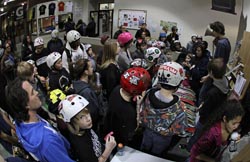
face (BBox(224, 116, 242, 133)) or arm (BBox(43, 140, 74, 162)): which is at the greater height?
face (BBox(224, 116, 242, 133))

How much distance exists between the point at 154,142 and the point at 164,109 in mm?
338

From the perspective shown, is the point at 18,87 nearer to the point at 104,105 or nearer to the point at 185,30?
the point at 104,105

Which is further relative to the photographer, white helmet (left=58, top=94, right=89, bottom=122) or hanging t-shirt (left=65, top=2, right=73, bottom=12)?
hanging t-shirt (left=65, top=2, right=73, bottom=12)

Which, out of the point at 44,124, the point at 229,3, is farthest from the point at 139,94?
the point at 229,3

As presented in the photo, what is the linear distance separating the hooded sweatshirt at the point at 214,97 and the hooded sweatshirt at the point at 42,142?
66.1 inches

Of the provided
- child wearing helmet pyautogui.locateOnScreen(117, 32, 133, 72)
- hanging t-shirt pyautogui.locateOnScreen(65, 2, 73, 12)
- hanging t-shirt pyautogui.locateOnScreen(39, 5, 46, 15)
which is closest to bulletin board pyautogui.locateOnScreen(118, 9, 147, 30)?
hanging t-shirt pyautogui.locateOnScreen(65, 2, 73, 12)

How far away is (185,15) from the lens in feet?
30.6

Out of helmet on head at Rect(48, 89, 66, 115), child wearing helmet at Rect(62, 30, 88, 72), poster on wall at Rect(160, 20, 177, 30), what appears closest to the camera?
helmet on head at Rect(48, 89, 66, 115)

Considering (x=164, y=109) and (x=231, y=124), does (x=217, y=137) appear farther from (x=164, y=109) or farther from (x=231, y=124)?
(x=164, y=109)

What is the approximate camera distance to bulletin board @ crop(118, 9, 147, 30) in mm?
10039

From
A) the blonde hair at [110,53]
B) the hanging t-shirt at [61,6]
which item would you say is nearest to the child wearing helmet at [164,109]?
the blonde hair at [110,53]

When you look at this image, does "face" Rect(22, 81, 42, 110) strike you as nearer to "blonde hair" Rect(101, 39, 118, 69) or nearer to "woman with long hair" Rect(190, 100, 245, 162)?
"woman with long hair" Rect(190, 100, 245, 162)

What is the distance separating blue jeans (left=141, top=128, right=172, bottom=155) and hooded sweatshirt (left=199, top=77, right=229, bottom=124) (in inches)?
30.3

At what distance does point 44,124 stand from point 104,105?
1.57 metres
